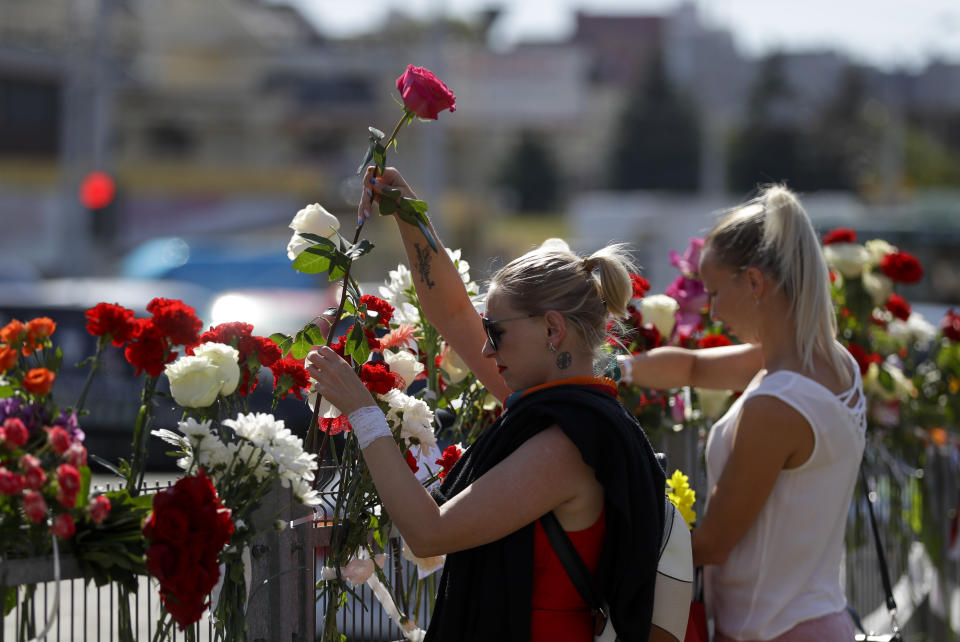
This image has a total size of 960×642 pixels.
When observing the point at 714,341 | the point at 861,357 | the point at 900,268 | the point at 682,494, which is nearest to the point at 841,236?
the point at 900,268

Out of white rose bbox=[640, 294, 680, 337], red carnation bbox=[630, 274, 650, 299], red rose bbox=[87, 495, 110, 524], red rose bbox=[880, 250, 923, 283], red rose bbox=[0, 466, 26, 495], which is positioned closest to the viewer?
red rose bbox=[0, 466, 26, 495]

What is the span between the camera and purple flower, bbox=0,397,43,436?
1801 millimetres

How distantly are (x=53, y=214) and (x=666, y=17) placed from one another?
47.3 meters

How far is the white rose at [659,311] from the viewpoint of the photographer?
329 cm

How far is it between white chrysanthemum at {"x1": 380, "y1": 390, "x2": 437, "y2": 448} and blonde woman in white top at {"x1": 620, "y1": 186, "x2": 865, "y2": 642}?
0.66 m

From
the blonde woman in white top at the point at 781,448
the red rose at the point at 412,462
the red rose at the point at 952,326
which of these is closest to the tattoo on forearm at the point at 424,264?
the red rose at the point at 412,462

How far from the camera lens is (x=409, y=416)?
7.36 ft

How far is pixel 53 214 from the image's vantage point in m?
33.3

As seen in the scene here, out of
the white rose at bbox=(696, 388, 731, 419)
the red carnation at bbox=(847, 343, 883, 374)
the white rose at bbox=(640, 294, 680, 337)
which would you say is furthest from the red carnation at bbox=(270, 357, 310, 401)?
the red carnation at bbox=(847, 343, 883, 374)

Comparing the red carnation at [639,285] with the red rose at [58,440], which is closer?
the red rose at [58,440]

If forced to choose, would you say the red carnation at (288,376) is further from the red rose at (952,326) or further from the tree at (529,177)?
the tree at (529,177)

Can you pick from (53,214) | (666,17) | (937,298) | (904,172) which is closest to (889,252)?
(937,298)

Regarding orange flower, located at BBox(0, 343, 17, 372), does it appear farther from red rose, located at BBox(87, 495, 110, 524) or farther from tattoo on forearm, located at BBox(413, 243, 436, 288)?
tattoo on forearm, located at BBox(413, 243, 436, 288)

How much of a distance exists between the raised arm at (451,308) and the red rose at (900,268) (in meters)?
2.13
